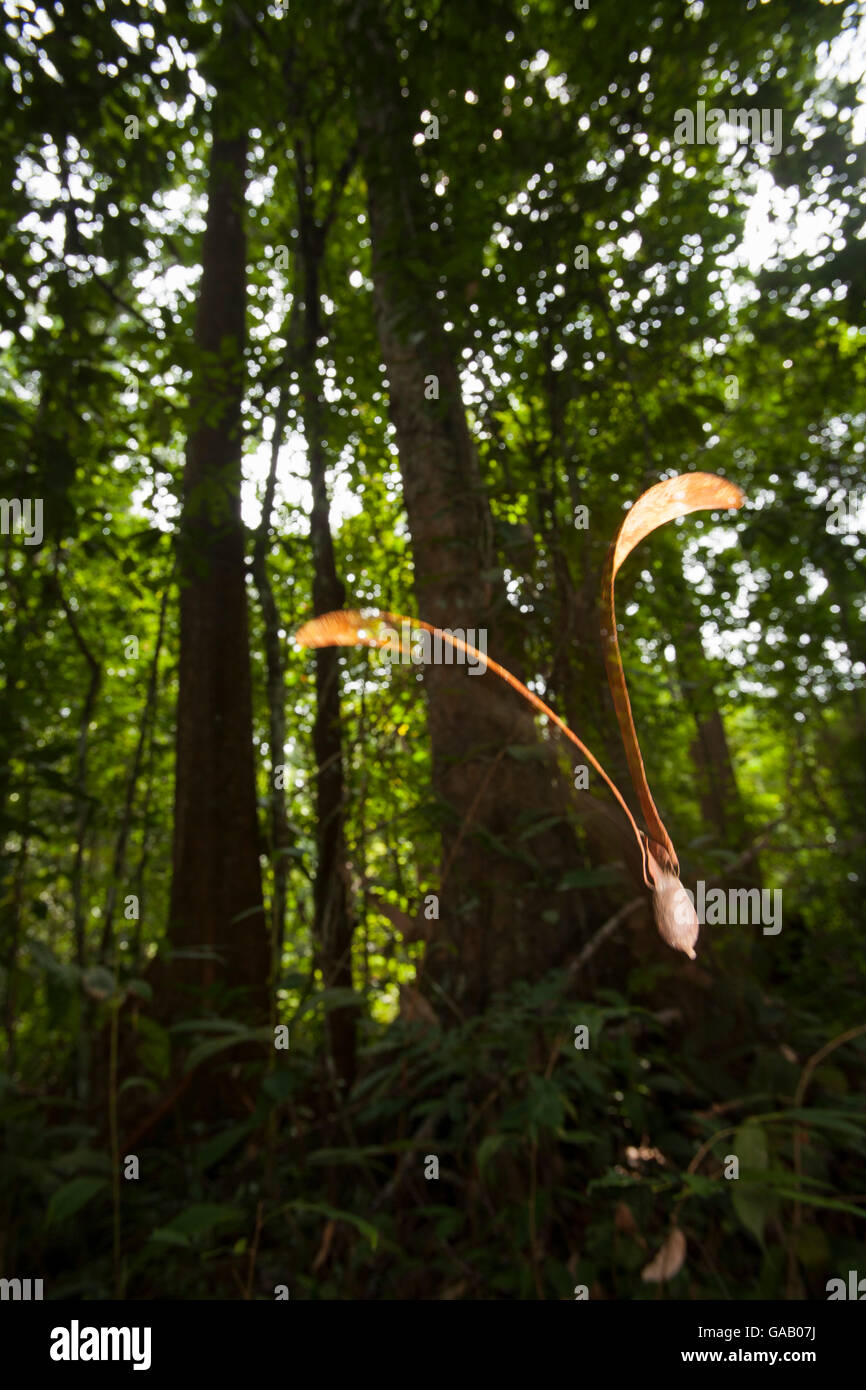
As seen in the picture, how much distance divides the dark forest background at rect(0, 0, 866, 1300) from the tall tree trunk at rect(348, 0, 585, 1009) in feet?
0.05

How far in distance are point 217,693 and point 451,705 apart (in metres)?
1.33

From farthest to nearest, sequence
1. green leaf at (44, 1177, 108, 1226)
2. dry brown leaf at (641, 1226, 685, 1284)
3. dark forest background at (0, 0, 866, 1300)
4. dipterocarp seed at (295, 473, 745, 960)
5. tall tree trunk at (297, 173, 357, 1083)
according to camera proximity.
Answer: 1. tall tree trunk at (297, 173, 357, 1083)
2. dark forest background at (0, 0, 866, 1300)
3. green leaf at (44, 1177, 108, 1226)
4. dry brown leaf at (641, 1226, 685, 1284)
5. dipterocarp seed at (295, 473, 745, 960)

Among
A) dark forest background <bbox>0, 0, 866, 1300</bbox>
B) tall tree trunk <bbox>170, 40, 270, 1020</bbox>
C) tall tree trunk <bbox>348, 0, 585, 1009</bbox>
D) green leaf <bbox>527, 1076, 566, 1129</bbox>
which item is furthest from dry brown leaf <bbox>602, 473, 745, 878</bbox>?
tall tree trunk <bbox>170, 40, 270, 1020</bbox>

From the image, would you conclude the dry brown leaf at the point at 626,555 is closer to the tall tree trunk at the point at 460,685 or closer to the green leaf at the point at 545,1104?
the green leaf at the point at 545,1104

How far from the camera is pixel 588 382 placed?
2.02m

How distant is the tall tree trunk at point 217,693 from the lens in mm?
2469

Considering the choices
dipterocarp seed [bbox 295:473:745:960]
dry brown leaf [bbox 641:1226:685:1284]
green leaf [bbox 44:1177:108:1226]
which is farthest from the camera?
green leaf [bbox 44:1177:108:1226]

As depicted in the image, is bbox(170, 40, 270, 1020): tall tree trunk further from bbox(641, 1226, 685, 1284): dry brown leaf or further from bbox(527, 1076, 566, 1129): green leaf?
→ bbox(641, 1226, 685, 1284): dry brown leaf

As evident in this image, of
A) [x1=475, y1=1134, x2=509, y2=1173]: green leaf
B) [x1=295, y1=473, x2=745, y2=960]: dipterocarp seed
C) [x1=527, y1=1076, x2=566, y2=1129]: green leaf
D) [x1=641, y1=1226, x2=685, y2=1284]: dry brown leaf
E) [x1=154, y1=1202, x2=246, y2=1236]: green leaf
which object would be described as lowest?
[x1=641, y1=1226, x2=685, y2=1284]: dry brown leaf

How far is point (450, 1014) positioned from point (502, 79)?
116 inches

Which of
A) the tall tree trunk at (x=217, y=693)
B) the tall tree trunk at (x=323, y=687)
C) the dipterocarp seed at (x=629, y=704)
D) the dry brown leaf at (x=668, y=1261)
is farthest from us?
the tall tree trunk at (x=217, y=693)

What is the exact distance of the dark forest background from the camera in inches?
54.2

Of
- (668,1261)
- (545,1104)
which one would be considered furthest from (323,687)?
(668,1261)

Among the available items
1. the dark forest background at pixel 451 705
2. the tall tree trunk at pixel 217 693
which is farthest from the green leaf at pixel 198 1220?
the tall tree trunk at pixel 217 693
